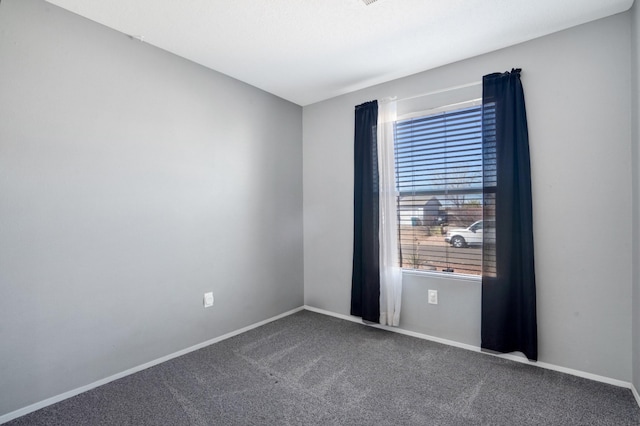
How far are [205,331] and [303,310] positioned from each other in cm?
128

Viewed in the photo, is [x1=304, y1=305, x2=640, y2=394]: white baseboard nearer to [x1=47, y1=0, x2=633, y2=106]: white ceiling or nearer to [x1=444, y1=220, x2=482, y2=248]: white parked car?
[x1=444, y1=220, x2=482, y2=248]: white parked car

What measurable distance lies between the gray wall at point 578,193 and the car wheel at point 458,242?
0.34 metres

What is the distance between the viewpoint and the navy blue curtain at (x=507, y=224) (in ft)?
7.69

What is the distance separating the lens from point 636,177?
1.92 meters

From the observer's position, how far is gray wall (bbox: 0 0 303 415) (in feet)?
5.96

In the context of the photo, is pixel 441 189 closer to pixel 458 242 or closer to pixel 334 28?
pixel 458 242

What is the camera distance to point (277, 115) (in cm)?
350

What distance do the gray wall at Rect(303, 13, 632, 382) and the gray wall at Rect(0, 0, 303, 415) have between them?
7.11 ft

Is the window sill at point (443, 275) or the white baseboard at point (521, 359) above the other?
the window sill at point (443, 275)

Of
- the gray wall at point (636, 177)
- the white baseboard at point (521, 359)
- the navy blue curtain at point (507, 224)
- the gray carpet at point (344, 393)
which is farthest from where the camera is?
the navy blue curtain at point (507, 224)

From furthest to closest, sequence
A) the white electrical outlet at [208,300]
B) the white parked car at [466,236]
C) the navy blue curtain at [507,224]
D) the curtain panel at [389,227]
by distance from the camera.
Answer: the curtain panel at [389,227]
the white electrical outlet at [208,300]
the white parked car at [466,236]
the navy blue curtain at [507,224]

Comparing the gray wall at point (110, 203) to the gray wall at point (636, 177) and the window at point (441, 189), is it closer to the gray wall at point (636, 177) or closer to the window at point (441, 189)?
the window at point (441, 189)

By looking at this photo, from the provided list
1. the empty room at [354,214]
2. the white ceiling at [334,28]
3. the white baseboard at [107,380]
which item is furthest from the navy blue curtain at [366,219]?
the white baseboard at [107,380]

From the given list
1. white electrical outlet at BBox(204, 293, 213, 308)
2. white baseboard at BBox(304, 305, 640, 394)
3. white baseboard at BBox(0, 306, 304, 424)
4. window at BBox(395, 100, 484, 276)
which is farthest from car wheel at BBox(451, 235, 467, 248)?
white electrical outlet at BBox(204, 293, 213, 308)
